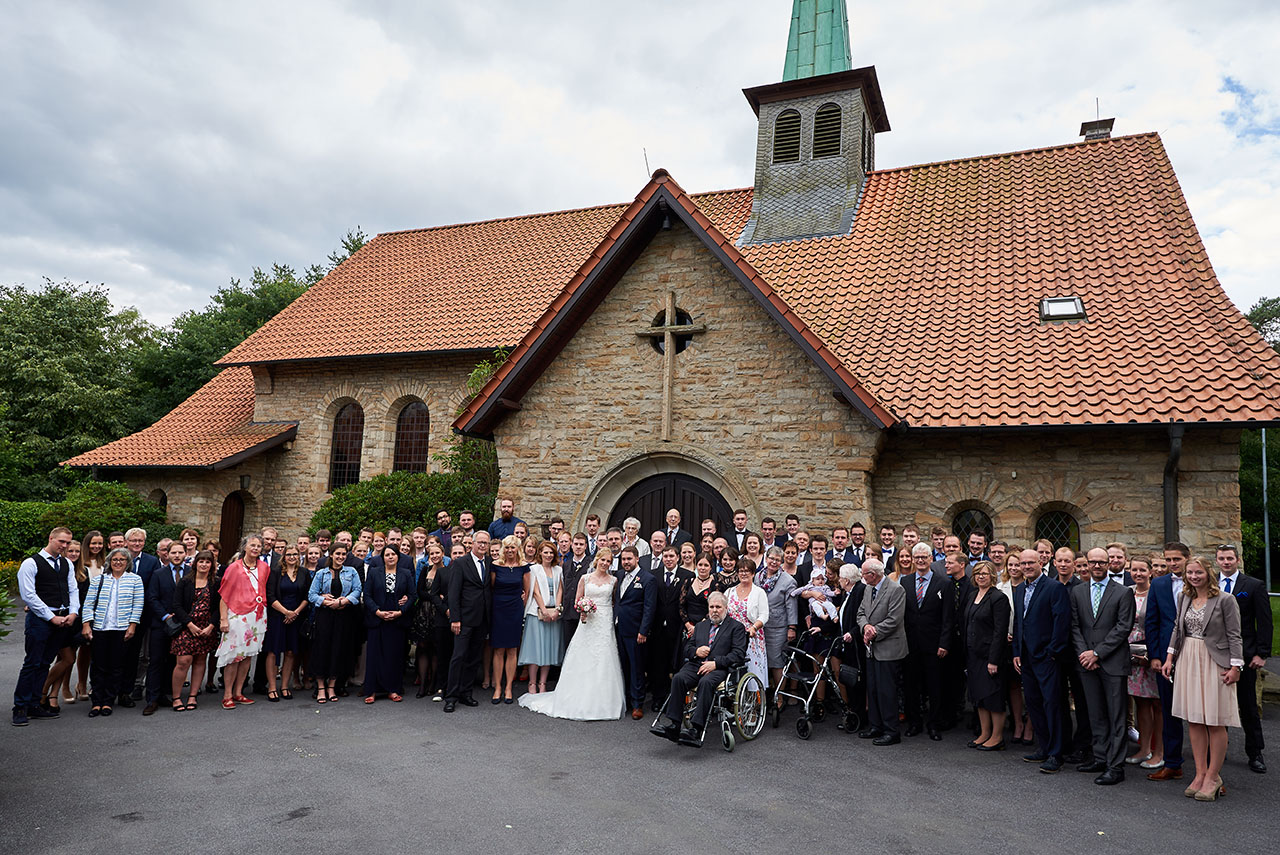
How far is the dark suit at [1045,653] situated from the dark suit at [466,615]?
545cm

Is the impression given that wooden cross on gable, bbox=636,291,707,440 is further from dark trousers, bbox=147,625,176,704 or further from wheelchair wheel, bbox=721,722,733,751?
dark trousers, bbox=147,625,176,704

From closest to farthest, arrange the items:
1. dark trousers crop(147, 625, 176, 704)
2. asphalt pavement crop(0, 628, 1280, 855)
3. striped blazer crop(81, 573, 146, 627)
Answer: asphalt pavement crop(0, 628, 1280, 855) < striped blazer crop(81, 573, 146, 627) < dark trousers crop(147, 625, 176, 704)

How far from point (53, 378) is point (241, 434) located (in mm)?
15531

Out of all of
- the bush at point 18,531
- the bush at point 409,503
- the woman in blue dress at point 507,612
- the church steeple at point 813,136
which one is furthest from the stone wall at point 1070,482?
the bush at point 18,531

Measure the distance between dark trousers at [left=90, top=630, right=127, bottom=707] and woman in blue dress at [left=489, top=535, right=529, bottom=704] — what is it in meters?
3.63

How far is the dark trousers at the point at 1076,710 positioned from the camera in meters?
6.73

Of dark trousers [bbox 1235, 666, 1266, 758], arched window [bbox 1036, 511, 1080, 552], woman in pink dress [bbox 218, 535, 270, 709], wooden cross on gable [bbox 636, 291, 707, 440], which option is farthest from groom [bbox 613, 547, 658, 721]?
arched window [bbox 1036, 511, 1080, 552]

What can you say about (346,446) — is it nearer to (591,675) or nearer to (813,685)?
(591,675)

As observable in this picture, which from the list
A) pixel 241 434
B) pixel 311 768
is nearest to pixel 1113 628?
pixel 311 768

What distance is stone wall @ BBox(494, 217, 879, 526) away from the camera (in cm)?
1069

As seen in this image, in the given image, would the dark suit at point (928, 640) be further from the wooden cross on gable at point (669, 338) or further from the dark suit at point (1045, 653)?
the wooden cross on gable at point (669, 338)

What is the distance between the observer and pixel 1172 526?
32.1 feet

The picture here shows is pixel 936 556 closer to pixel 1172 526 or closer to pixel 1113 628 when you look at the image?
pixel 1113 628

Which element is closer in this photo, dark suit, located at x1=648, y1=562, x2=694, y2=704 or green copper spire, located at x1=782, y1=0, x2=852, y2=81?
dark suit, located at x1=648, y1=562, x2=694, y2=704
